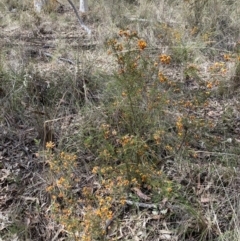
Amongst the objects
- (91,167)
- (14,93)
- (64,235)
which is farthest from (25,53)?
(64,235)

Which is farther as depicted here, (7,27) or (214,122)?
(7,27)

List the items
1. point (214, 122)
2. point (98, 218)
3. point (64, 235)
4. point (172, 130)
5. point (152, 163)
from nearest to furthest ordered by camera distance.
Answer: point (98, 218) < point (64, 235) < point (152, 163) < point (172, 130) < point (214, 122)

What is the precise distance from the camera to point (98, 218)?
173 centimetres

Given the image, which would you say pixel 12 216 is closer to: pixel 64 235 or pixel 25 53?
pixel 64 235

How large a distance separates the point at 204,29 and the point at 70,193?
10.5 ft

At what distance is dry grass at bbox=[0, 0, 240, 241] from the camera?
195 centimetres

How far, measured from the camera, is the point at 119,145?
94.3 inches

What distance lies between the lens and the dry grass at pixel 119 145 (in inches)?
76.9

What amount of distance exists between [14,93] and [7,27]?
2684 millimetres

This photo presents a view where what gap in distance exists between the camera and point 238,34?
443 cm

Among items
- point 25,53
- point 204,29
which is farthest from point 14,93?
point 204,29

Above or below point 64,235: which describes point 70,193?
above

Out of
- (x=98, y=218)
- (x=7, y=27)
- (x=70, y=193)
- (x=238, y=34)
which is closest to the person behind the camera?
(x=98, y=218)

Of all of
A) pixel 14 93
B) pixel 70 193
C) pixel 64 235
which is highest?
pixel 14 93
